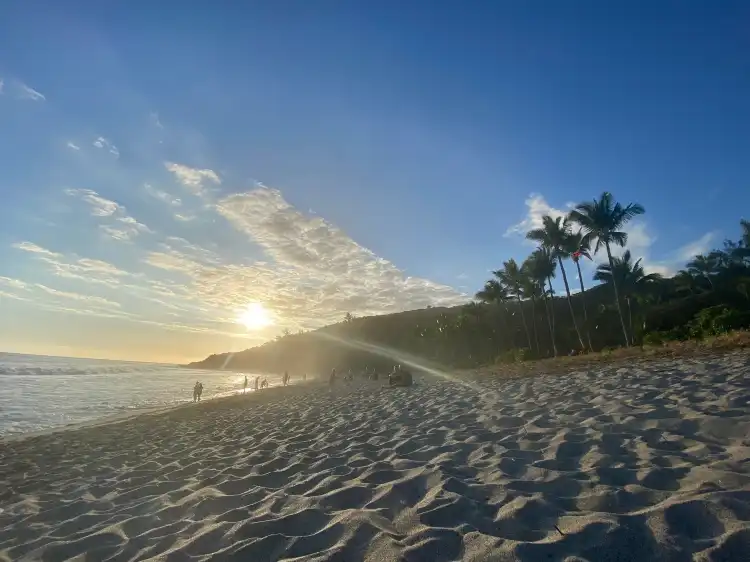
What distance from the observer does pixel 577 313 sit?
2280 inches

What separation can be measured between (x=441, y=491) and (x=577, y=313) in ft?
197

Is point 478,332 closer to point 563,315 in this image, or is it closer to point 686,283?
point 563,315

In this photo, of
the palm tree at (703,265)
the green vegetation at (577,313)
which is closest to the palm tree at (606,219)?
the green vegetation at (577,313)

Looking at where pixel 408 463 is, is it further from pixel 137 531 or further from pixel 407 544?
pixel 137 531

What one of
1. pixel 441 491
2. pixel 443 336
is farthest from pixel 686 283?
pixel 441 491

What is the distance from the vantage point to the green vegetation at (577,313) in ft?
100

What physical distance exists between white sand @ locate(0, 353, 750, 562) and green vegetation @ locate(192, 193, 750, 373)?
57.4 feet

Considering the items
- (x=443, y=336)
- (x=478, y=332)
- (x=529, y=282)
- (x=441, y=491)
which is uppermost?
(x=529, y=282)

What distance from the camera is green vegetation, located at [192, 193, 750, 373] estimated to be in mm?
30547

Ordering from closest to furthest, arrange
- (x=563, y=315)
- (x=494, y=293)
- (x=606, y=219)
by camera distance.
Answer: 1. (x=606, y=219)
2. (x=494, y=293)
3. (x=563, y=315)

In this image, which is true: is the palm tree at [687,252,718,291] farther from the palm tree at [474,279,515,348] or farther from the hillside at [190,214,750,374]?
the palm tree at [474,279,515,348]

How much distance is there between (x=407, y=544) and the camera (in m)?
2.94

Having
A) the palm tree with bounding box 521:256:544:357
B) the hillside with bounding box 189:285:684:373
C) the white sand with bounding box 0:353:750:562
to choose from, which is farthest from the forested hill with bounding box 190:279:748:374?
the white sand with bounding box 0:353:750:562

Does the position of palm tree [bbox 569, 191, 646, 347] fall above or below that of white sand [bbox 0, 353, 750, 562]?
above
